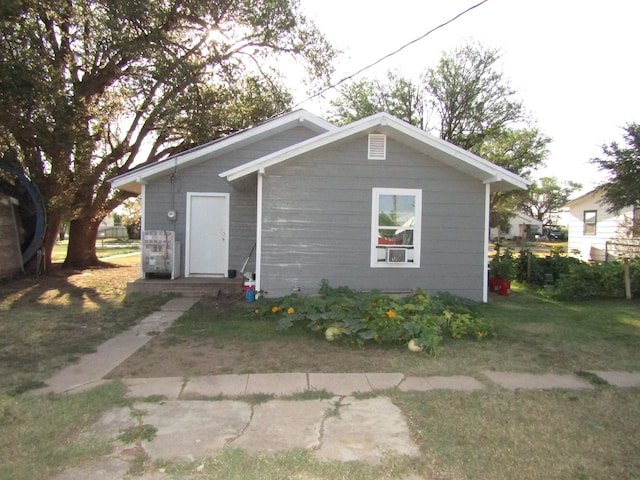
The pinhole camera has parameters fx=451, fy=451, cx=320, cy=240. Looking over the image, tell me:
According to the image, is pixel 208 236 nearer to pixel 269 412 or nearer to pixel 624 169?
pixel 269 412

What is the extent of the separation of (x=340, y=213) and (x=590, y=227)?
18.0 metres

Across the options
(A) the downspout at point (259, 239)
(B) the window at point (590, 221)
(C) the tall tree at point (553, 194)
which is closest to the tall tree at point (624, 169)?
(A) the downspout at point (259, 239)

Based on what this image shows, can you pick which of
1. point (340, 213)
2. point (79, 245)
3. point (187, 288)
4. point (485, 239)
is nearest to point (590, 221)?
point (485, 239)

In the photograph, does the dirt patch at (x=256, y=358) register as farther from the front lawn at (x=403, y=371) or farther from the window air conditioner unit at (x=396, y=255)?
the window air conditioner unit at (x=396, y=255)

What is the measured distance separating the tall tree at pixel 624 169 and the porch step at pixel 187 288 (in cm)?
809

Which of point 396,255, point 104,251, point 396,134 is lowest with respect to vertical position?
point 104,251

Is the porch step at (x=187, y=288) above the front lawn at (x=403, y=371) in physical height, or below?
above

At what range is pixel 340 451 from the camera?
3.01 m

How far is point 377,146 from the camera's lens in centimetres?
855

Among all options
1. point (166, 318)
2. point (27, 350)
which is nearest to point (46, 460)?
point (27, 350)

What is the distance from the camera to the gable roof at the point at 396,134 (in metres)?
8.05

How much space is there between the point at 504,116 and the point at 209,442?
2152cm

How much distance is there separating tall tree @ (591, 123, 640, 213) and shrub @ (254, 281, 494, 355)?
4.82 meters

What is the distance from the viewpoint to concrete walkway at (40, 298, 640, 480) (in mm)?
3029
